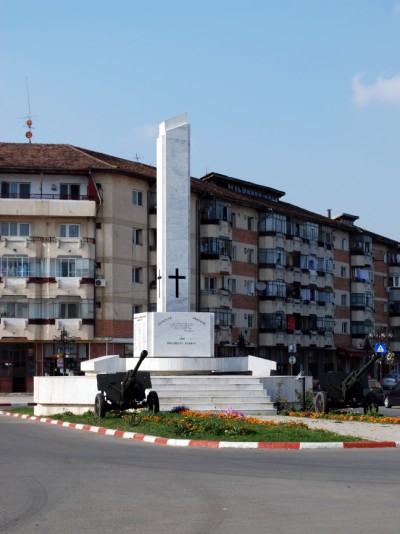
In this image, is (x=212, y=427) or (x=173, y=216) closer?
(x=212, y=427)

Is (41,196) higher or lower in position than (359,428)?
higher

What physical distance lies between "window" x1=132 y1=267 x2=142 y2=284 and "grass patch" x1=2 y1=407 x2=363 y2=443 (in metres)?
42.6

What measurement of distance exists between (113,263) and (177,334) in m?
33.2

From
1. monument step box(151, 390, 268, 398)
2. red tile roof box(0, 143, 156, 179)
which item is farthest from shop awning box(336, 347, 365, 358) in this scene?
monument step box(151, 390, 268, 398)

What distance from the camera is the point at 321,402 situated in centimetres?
3119

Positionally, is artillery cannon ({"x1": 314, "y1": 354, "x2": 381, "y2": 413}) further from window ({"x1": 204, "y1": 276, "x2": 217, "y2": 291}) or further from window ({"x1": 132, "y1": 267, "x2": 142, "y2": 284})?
window ({"x1": 204, "y1": 276, "x2": 217, "y2": 291})

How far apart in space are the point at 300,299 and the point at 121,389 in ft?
195

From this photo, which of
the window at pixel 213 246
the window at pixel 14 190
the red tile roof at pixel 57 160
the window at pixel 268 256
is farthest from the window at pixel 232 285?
the window at pixel 14 190

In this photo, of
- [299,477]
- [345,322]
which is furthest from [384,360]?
[299,477]

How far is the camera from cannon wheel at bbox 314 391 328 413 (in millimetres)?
30953

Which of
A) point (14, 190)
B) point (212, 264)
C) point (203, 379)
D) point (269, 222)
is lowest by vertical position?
point (203, 379)

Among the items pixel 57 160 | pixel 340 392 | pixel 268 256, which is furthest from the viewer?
pixel 268 256

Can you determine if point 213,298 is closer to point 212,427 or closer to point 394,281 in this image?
point 394,281

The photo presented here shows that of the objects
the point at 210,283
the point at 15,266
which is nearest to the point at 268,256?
the point at 210,283
